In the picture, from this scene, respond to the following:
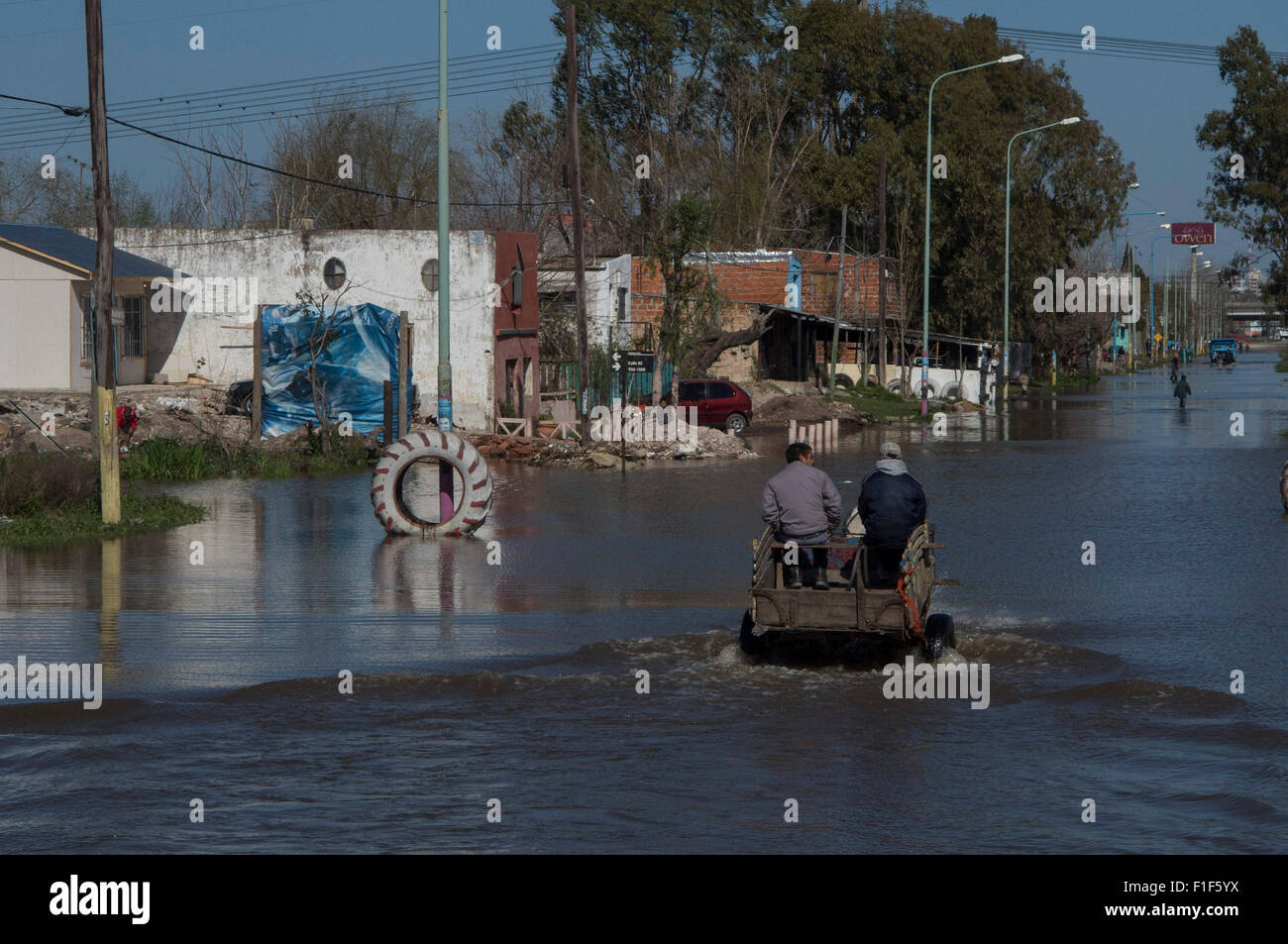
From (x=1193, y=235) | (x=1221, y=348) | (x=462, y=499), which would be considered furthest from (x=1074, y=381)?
(x=462, y=499)

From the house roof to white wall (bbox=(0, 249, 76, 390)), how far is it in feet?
1.28

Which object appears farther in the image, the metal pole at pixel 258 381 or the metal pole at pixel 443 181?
the metal pole at pixel 258 381

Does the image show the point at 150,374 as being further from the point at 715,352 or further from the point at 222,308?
the point at 715,352

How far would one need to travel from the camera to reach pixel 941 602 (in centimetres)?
1371

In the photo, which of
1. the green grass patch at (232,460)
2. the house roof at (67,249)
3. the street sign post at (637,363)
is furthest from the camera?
the house roof at (67,249)

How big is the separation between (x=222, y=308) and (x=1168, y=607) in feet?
104

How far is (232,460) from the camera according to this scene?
27.9 m

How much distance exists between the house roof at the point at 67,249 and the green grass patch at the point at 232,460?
825 cm

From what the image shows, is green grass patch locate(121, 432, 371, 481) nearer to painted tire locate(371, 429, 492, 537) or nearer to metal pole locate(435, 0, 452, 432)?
metal pole locate(435, 0, 452, 432)

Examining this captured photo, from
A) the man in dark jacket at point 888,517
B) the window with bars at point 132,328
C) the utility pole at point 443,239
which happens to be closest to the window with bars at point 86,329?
the window with bars at point 132,328

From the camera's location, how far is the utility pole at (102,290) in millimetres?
18812

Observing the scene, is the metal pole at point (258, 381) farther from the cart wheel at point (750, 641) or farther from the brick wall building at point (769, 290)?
the cart wheel at point (750, 641)

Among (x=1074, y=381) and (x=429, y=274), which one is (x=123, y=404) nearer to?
(x=429, y=274)
